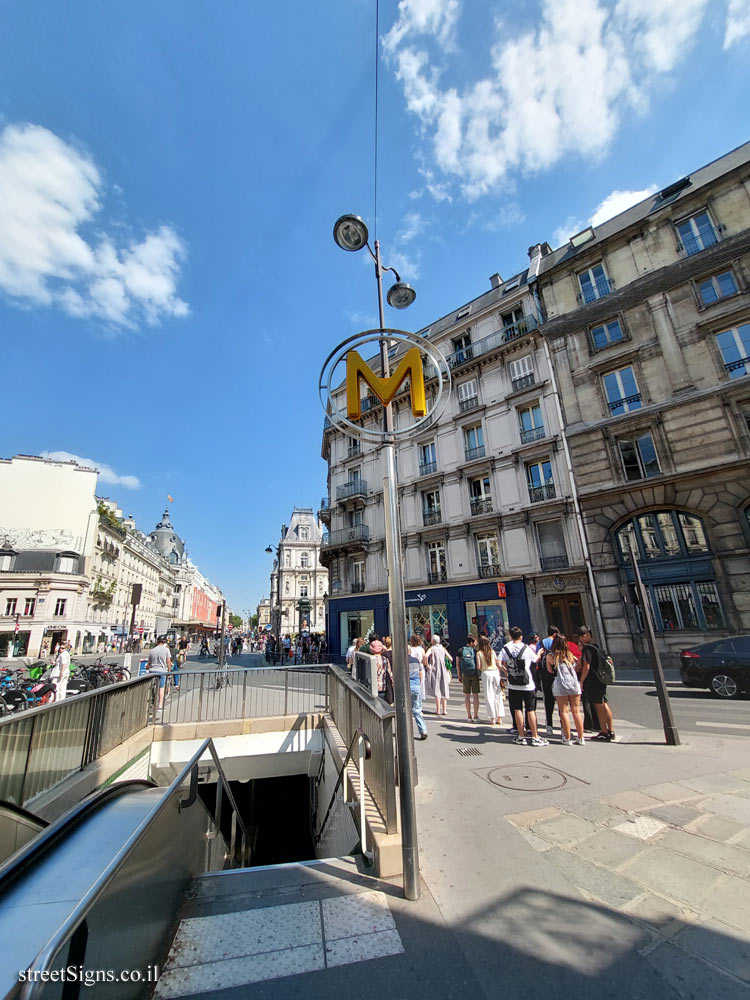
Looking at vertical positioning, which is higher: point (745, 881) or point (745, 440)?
point (745, 440)

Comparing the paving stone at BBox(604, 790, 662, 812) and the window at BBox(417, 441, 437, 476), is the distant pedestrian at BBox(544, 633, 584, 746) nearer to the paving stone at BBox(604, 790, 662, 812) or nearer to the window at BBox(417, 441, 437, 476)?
the paving stone at BBox(604, 790, 662, 812)

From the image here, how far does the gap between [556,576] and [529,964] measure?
59.2ft

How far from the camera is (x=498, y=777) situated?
5578 mm

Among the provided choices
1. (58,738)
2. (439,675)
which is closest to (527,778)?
(439,675)

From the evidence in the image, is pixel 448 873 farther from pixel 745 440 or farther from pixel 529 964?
pixel 745 440

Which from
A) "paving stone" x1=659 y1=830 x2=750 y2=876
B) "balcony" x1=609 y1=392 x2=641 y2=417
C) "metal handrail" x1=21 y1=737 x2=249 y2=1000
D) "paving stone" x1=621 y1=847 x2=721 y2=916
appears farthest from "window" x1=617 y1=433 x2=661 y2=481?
"metal handrail" x1=21 y1=737 x2=249 y2=1000

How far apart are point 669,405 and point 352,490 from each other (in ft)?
60.8

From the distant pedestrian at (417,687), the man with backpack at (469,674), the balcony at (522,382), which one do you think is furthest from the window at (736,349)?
the distant pedestrian at (417,687)

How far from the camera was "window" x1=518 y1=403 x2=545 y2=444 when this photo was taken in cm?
2091

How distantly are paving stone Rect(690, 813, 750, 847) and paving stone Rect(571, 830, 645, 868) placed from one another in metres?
0.70

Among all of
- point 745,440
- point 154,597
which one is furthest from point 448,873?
point 154,597

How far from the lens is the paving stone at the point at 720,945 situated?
231 centimetres

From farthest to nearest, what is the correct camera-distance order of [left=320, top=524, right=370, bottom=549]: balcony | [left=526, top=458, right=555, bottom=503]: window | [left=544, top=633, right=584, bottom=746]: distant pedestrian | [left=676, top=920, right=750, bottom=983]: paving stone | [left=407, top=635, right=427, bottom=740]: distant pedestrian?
1. [left=320, top=524, right=370, bottom=549]: balcony
2. [left=526, top=458, right=555, bottom=503]: window
3. [left=407, top=635, right=427, bottom=740]: distant pedestrian
4. [left=544, top=633, right=584, bottom=746]: distant pedestrian
5. [left=676, top=920, right=750, bottom=983]: paving stone

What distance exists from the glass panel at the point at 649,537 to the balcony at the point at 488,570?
6484 millimetres
